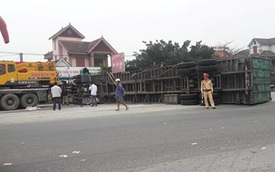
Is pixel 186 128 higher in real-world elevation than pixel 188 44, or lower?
lower

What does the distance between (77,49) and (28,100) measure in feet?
75.3

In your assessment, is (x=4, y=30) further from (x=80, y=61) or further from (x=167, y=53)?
(x=80, y=61)

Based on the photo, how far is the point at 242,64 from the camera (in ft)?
51.3

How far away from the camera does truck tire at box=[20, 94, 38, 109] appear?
73.2 ft

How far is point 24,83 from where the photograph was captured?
2278 cm

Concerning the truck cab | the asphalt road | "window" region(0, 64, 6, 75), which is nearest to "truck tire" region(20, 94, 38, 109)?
the truck cab

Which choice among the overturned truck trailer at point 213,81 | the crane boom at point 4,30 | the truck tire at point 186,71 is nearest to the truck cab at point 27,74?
the overturned truck trailer at point 213,81

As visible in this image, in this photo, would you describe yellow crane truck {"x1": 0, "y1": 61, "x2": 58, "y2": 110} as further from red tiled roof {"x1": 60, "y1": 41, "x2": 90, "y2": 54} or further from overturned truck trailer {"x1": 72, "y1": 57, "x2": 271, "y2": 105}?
red tiled roof {"x1": 60, "y1": 41, "x2": 90, "y2": 54}

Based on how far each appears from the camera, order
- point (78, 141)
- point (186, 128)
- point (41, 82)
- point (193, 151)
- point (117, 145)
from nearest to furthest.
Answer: point (193, 151) < point (117, 145) < point (78, 141) < point (186, 128) < point (41, 82)

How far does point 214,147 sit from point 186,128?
2.38 metres

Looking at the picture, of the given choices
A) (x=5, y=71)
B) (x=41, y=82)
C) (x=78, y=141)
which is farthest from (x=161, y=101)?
(x=78, y=141)

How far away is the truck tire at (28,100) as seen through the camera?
2230 cm

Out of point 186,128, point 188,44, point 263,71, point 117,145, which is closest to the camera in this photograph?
point 117,145

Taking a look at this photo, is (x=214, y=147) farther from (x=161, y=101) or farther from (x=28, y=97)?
(x=28, y=97)
